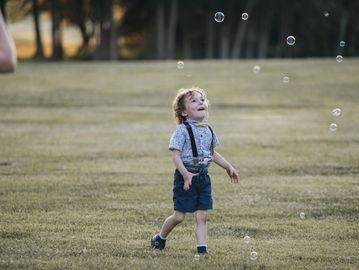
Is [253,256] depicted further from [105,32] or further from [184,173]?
[105,32]

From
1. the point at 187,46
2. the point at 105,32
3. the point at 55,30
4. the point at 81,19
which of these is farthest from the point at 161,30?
the point at 81,19

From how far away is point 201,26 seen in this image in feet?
208

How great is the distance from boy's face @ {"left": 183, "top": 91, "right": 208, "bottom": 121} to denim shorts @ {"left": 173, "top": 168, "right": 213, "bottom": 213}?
477mm

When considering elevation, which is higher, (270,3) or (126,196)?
(126,196)

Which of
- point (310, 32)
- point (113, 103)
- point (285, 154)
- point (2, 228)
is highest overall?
point (2, 228)

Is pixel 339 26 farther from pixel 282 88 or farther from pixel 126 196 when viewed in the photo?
pixel 126 196

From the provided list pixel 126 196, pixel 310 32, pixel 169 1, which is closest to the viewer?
pixel 126 196

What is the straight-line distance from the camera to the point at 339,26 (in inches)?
2579

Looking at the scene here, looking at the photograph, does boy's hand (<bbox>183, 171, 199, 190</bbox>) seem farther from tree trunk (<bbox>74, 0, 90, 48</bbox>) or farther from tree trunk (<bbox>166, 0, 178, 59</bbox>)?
tree trunk (<bbox>74, 0, 90, 48</bbox>)

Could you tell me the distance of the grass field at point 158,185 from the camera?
6.88m

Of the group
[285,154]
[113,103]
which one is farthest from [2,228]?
[113,103]

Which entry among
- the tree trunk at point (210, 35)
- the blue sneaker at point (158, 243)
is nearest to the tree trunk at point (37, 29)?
the tree trunk at point (210, 35)

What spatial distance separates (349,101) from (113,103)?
696 centimetres

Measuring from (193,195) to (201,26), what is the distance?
189ft
